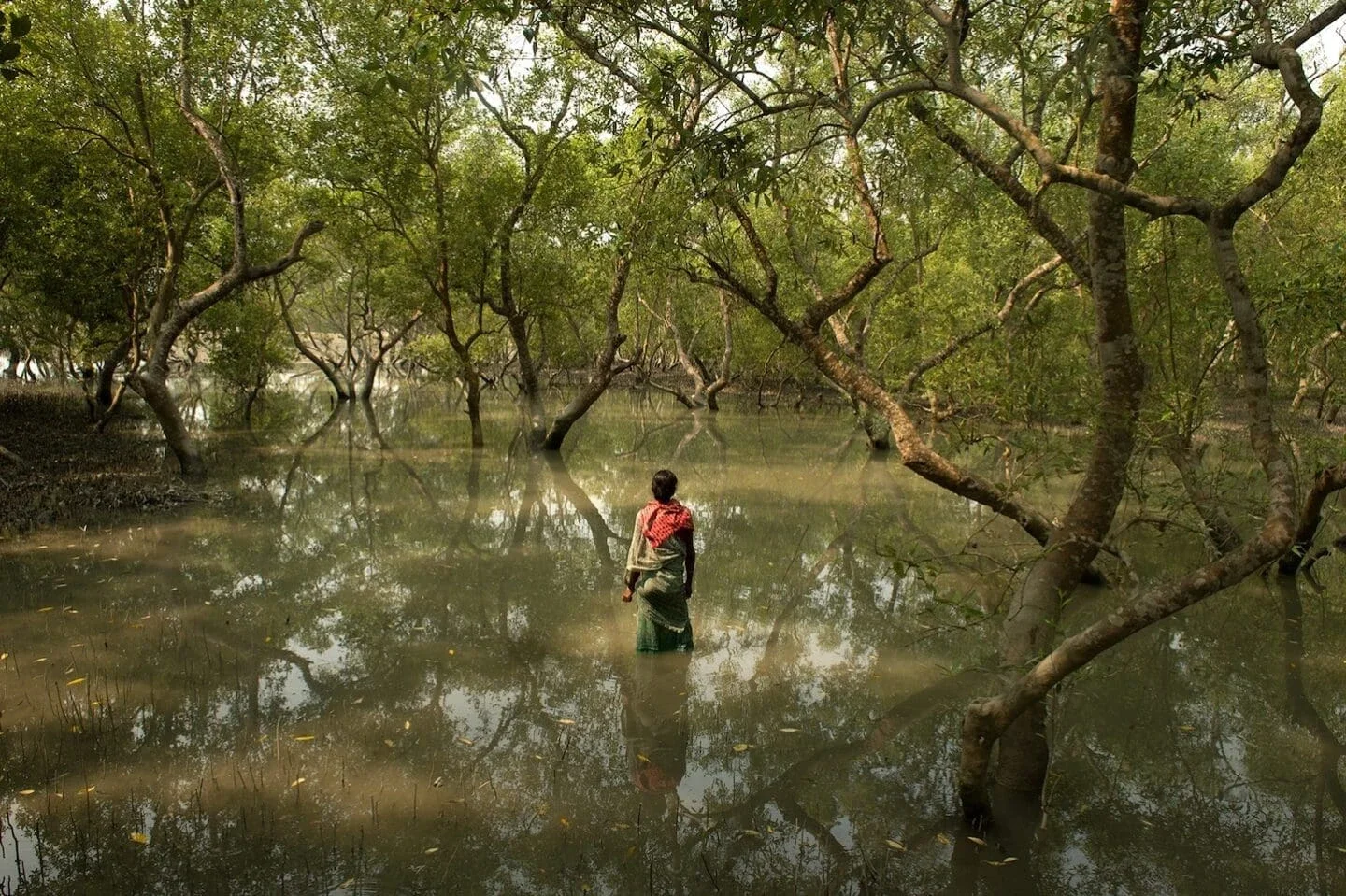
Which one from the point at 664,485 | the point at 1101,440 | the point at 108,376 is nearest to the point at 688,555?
the point at 664,485

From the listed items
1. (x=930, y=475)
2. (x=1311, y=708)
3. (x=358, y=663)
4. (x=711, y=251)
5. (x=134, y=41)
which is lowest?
(x=1311, y=708)

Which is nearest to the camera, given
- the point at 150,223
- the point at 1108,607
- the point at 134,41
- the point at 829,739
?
the point at 829,739

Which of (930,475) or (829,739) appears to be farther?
(930,475)

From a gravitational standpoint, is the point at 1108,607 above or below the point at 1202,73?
below

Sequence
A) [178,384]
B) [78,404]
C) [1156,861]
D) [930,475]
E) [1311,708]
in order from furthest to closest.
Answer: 1. [178,384]
2. [78,404]
3. [930,475]
4. [1311,708]
5. [1156,861]

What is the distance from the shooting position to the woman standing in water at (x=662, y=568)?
261 inches

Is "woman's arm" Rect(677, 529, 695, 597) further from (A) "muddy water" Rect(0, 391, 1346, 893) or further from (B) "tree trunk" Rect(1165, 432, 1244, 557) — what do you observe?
(B) "tree trunk" Rect(1165, 432, 1244, 557)

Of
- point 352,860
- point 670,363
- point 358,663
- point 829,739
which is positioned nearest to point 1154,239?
point 829,739

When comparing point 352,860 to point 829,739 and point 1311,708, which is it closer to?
point 829,739

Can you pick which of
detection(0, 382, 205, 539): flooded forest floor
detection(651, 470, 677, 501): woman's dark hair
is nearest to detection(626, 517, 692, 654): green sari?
detection(651, 470, 677, 501): woman's dark hair

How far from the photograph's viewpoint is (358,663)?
6.98 metres

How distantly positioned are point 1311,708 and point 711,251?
279 inches

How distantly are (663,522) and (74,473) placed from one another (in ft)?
41.0

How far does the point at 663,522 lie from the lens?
21.8 feet
